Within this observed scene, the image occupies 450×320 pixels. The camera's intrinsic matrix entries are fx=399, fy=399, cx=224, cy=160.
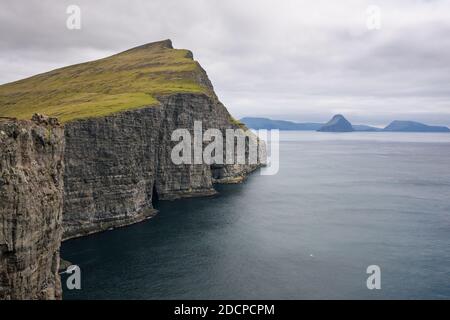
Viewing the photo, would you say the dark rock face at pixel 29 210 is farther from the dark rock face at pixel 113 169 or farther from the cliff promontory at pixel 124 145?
the cliff promontory at pixel 124 145

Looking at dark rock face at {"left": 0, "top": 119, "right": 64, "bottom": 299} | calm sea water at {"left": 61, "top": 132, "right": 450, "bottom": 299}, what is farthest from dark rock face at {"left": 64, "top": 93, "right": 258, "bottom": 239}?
dark rock face at {"left": 0, "top": 119, "right": 64, "bottom": 299}

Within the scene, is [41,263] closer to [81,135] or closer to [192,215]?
[81,135]
